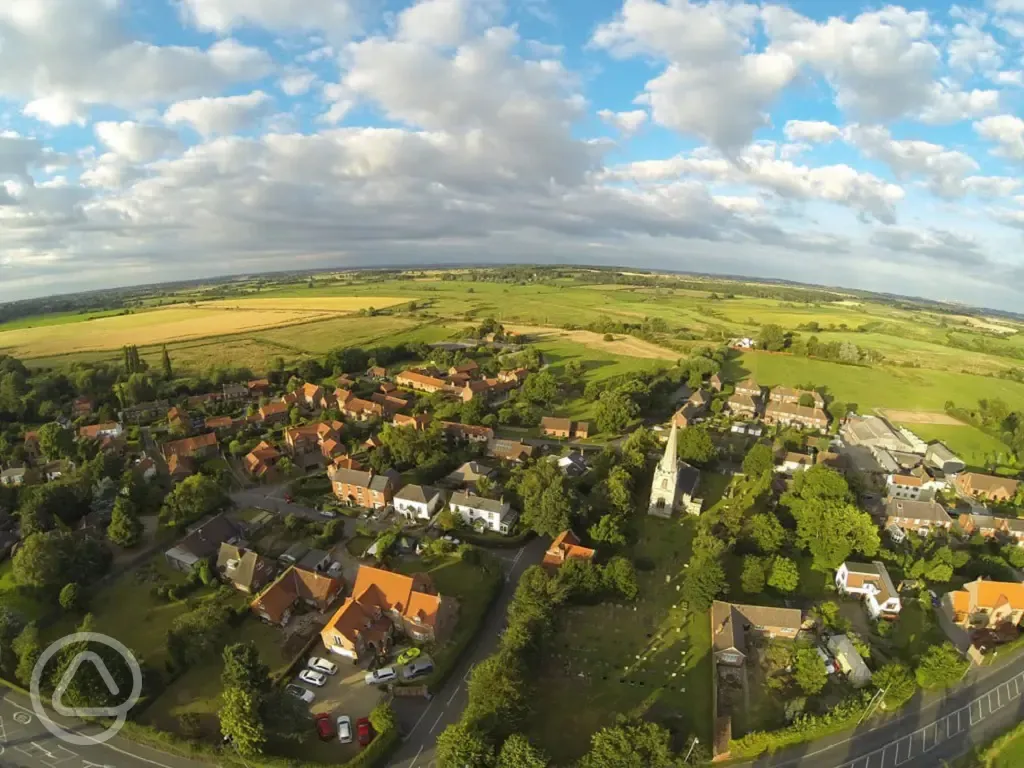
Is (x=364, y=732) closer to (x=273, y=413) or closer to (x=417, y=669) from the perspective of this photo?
(x=417, y=669)

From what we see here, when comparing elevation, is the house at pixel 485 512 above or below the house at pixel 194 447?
below

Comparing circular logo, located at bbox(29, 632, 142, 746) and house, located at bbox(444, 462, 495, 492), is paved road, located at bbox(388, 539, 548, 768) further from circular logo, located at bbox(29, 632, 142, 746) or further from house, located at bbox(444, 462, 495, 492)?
house, located at bbox(444, 462, 495, 492)

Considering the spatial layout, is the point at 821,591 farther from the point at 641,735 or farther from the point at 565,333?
the point at 565,333

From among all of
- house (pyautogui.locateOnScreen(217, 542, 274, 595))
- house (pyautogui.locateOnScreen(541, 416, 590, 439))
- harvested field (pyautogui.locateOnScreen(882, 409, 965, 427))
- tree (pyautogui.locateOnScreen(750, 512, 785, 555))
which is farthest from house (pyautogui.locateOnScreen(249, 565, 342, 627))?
harvested field (pyautogui.locateOnScreen(882, 409, 965, 427))

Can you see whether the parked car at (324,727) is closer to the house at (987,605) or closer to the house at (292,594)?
the house at (292,594)

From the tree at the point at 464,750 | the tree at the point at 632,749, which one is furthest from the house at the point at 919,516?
the tree at the point at 464,750

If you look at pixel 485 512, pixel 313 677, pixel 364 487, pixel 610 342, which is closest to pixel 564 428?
pixel 485 512

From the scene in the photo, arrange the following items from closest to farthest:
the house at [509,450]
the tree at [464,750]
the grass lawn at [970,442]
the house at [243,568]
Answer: the tree at [464,750] < the house at [243,568] < the house at [509,450] < the grass lawn at [970,442]

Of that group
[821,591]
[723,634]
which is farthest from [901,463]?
[723,634]
